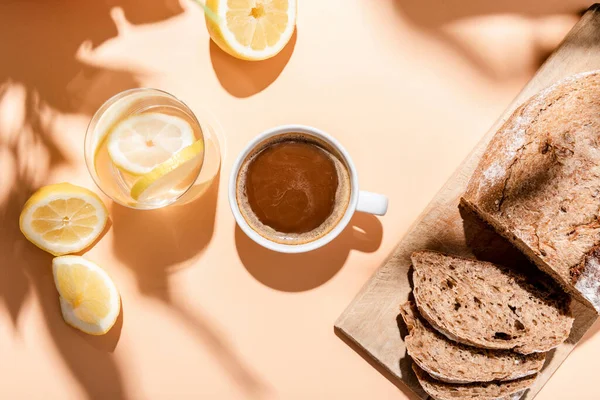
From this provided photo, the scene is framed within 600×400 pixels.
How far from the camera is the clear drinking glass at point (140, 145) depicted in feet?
4.53

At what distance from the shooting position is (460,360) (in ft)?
4.65

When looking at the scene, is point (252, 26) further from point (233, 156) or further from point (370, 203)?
point (370, 203)

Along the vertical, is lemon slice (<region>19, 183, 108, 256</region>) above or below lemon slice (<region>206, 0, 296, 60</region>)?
below

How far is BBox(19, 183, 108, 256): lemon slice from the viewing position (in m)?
1.49

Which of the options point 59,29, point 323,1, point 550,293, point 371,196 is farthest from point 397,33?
point 59,29

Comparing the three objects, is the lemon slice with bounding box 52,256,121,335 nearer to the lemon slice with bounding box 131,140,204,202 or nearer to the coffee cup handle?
the lemon slice with bounding box 131,140,204,202

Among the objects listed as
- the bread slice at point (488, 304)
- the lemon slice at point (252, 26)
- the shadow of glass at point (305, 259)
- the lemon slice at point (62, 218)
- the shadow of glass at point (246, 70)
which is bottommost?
the lemon slice at point (62, 218)

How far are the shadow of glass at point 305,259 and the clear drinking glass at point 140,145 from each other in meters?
0.28

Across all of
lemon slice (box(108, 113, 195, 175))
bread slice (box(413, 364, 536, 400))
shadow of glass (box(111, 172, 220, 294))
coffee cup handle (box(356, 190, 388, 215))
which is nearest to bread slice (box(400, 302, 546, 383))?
bread slice (box(413, 364, 536, 400))

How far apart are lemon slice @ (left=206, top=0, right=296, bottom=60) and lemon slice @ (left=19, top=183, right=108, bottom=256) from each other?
594 mm

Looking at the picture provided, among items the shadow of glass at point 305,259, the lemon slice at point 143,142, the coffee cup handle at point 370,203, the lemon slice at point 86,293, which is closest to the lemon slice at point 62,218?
the lemon slice at point 86,293

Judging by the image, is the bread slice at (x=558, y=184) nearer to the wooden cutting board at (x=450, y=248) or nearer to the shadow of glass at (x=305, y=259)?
the wooden cutting board at (x=450, y=248)

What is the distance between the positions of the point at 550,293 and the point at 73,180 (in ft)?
4.66

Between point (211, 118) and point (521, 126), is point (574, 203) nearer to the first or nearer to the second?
point (521, 126)
